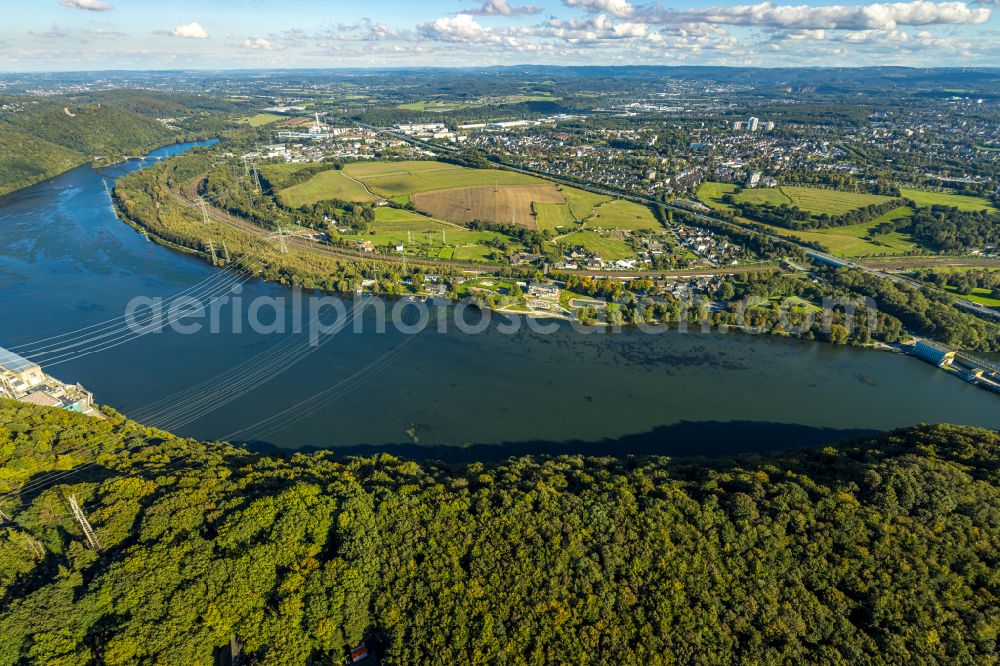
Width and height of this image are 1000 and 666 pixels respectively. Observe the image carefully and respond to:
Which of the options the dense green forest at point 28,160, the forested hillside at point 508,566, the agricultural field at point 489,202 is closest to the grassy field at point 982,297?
the forested hillside at point 508,566

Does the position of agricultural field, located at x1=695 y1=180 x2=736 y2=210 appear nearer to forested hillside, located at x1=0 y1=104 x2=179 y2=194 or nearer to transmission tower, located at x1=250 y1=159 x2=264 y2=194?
transmission tower, located at x1=250 y1=159 x2=264 y2=194

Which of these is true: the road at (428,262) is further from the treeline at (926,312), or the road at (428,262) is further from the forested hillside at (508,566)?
the forested hillside at (508,566)

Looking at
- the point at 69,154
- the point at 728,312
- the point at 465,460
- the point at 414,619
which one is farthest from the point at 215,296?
the point at 69,154

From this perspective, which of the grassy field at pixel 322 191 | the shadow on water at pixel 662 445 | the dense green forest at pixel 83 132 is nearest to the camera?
the shadow on water at pixel 662 445

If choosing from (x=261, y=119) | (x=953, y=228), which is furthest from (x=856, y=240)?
(x=261, y=119)

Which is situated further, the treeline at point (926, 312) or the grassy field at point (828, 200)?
the grassy field at point (828, 200)

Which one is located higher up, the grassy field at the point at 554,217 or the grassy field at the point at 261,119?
the grassy field at the point at 261,119

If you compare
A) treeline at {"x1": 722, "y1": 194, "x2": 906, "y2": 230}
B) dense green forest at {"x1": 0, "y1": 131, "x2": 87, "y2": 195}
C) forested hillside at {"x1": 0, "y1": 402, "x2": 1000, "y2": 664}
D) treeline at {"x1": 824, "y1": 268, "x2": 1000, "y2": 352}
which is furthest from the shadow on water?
dense green forest at {"x1": 0, "y1": 131, "x2": 87, "y2": 195}
